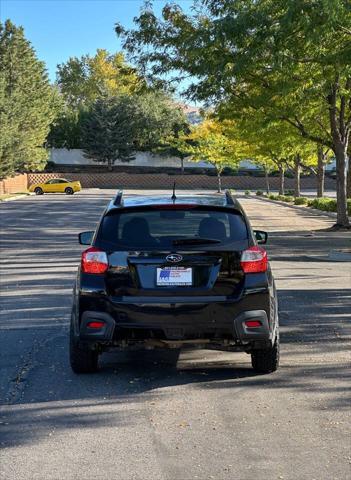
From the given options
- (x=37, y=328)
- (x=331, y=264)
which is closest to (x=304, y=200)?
(x=331, y=264)

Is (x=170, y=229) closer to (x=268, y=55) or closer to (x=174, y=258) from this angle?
(x=174, y=258)

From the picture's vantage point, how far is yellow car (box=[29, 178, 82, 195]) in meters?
59.6

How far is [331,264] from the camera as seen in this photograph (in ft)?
46.9

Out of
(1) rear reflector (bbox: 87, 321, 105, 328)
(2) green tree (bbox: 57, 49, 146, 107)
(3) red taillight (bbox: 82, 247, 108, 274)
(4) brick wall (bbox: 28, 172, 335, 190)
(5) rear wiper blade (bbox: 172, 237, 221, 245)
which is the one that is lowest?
(4) brick wall (bbox: 28, 172, 335, 190)

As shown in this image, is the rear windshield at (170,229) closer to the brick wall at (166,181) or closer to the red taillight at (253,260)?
the red taillight at (253,260)

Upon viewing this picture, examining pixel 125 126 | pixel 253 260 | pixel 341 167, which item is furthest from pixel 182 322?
pixel 125 126

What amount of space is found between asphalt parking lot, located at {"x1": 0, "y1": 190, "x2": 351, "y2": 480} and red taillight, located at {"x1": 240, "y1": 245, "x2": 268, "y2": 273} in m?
0.96

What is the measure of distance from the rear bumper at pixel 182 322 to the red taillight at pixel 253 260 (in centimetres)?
24

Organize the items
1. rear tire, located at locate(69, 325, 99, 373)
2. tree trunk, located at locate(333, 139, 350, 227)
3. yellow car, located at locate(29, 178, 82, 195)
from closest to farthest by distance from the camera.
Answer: rear tire, located at locate(69, 325, 99, 373), tree trunk, located at locate(333, 139, 350, 227), yellow car, located at locate(29, 178, 82, 195)

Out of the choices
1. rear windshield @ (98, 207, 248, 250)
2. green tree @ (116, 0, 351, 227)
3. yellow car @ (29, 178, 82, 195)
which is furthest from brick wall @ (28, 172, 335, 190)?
rear windshield @ (98, 207, 248, 250)

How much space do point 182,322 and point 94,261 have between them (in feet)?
2.99

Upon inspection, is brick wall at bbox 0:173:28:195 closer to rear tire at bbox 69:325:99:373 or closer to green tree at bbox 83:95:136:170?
green tree at bbox 83:95:136:170

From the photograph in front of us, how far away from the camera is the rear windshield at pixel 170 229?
5.66 meters

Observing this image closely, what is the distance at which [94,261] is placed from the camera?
18.7ft
